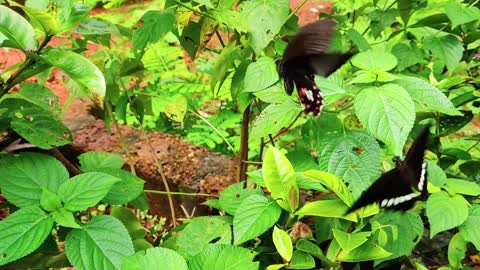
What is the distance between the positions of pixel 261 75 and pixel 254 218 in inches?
11.4

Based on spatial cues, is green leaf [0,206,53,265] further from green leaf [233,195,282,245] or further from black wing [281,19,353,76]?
black wing [281,19,353,76]

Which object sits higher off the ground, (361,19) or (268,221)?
(268,221)

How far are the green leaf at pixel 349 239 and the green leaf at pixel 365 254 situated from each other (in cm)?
2

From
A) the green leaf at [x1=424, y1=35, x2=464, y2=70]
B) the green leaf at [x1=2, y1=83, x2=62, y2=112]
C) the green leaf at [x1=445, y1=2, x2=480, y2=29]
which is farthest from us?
the green leaf at [x1=424, y1=35, x2=464, y2=70]

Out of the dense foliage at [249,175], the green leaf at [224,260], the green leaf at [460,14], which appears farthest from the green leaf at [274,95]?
the green leaf at [460,14]

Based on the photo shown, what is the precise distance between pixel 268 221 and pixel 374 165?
0.78 ft

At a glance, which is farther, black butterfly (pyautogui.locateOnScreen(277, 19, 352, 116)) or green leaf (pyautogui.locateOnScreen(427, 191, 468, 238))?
green leaf (pyautogui.locateOnScreen(427, 191, 468, 238))

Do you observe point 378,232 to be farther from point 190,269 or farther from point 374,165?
point 190,269

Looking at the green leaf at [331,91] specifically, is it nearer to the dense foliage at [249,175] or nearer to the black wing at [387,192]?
the dense foliage at [249,175]

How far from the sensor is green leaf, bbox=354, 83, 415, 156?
923 millimetres

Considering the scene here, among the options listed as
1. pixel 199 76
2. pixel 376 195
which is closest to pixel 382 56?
pixel 376 195

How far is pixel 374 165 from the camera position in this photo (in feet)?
3.40

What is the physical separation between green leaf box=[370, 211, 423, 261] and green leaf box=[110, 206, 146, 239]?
1.98 ft

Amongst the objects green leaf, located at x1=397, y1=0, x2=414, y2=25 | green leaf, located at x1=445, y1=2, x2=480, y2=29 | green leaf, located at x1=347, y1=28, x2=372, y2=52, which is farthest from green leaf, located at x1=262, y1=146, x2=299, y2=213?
green leaf, located at x1=397, y1=0, x2=414, y2=25
